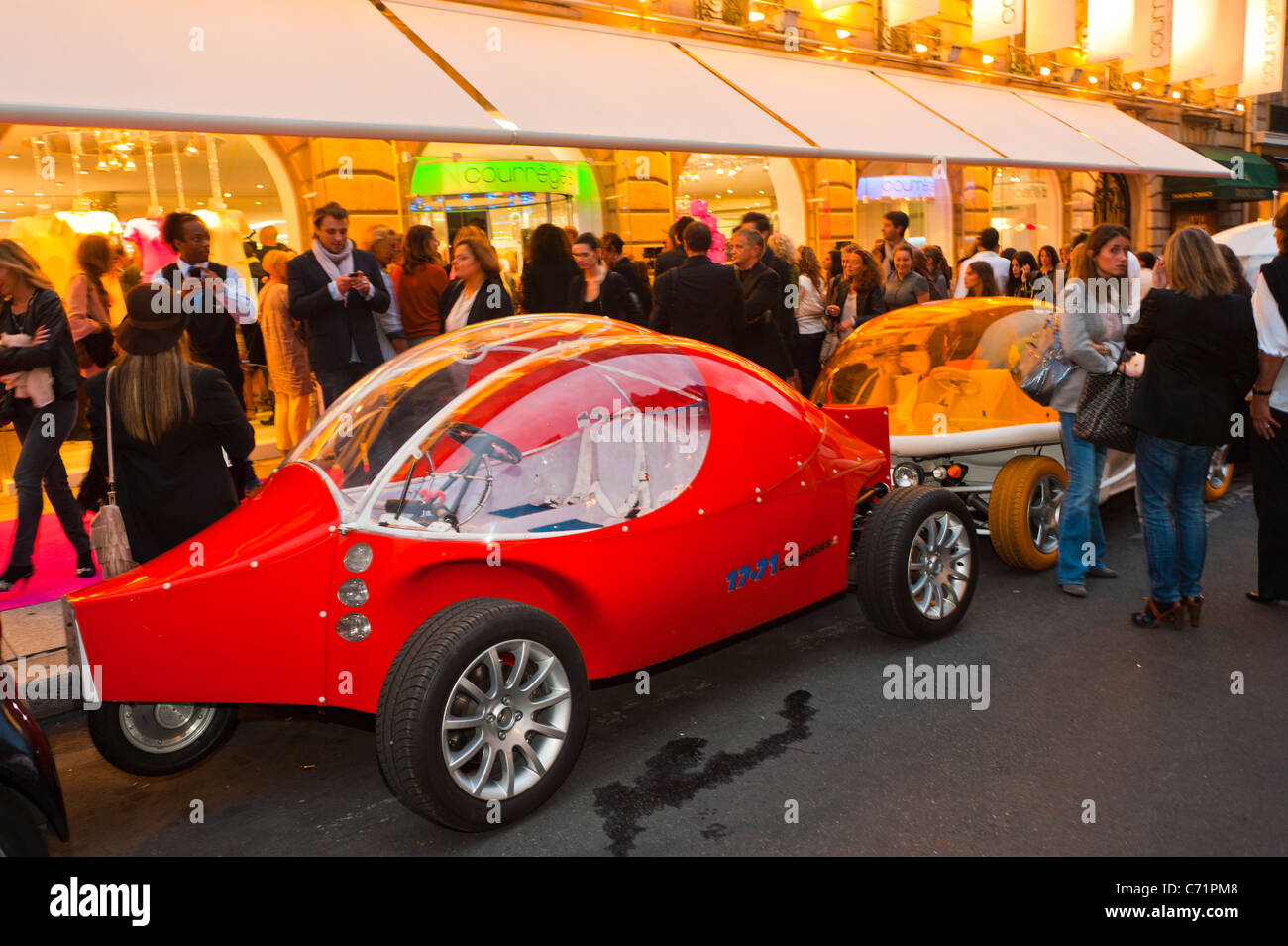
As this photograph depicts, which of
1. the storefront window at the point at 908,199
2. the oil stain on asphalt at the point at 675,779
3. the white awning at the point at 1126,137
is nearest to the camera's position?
the oil stain on asphalt at the point at 675,779

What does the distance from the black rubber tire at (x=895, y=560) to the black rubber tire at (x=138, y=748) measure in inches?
103

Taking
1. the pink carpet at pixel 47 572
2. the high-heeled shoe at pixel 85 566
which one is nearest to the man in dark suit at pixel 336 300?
the high-heeled shoe at pixel 85 566

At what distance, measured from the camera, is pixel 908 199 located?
17.2 m

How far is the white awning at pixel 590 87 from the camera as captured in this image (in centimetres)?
802

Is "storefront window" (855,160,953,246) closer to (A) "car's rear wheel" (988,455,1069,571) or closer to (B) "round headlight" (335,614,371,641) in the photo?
(A) "car's rear wheel" (988,455,1069,571)

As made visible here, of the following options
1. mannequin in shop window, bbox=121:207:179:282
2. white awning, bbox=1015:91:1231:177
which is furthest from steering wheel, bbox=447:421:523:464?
white awning, bbox=1015:91:1231:177

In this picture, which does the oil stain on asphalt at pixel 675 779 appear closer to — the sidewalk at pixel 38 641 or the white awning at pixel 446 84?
the sidewalk at pixel 38 641

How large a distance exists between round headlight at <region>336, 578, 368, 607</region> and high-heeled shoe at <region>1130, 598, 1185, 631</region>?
3.60 meters

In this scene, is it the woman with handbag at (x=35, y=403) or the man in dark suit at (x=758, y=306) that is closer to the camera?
the woman with handbag at (x=35, y=403)

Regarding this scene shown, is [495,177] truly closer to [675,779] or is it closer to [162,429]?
[162,429]

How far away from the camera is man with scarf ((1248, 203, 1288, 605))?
4.89 metres

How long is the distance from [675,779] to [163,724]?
1.84 m

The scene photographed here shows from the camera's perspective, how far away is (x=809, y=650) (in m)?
4.86
